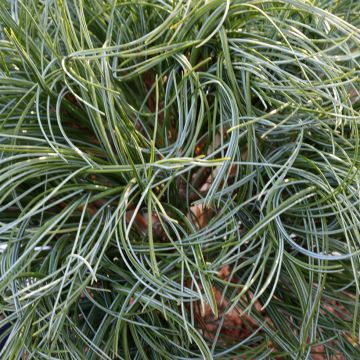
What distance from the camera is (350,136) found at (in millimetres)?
1158

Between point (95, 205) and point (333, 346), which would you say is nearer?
point (333, 346)

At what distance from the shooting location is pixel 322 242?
1.09 metres

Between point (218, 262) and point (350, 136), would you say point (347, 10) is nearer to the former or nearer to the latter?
point (350, 136)

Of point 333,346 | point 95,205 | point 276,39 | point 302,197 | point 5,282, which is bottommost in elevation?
point 333,346

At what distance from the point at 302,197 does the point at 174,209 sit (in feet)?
0.81

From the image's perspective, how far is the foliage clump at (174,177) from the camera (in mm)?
1007

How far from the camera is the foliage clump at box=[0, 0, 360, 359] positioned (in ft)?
3.30

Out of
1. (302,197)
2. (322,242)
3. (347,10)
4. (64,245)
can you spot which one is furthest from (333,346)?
(347,10)

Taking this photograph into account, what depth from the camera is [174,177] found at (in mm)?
1058

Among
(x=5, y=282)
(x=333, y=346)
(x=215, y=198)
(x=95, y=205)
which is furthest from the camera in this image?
(x=95, y=205)

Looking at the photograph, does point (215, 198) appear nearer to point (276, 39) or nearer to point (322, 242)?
point (322, 242)

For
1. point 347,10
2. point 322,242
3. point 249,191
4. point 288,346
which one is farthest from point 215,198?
point 347,10

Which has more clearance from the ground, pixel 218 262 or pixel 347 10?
pixel 347 10

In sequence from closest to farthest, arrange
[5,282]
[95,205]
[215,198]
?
[5,282] → [215,198] → [95,205]
